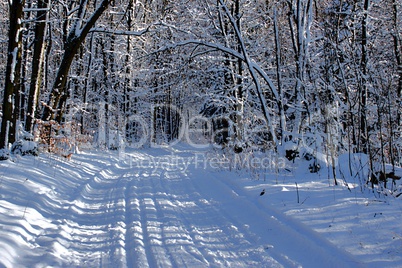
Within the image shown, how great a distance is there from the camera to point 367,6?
1230 centimetres

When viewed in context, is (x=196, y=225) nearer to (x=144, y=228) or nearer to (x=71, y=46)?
(x=144, y=228)

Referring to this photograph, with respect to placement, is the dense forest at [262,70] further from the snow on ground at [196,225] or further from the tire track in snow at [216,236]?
the tire track in snow at [216,236]

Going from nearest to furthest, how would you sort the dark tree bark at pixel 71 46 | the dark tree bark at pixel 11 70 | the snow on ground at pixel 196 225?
the snow on ground at pixel 196 225 → the dark tree bark at pixel 11 70 → the dark tree bark at pixel 71 46

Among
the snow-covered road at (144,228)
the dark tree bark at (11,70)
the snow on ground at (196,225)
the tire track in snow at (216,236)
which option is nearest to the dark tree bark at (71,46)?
the dark tree bark at (11,70)

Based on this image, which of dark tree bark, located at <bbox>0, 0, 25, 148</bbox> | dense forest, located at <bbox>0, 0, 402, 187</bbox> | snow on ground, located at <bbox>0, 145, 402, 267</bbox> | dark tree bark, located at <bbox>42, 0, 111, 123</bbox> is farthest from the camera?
dark tree bark, located at <bbox>42, 0, 111, 123</bbox>

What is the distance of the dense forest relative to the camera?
7230 millimetres

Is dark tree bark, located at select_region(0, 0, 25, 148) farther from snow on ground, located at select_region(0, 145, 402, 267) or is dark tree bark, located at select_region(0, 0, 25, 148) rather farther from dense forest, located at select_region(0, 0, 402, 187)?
snow on ground, located at select_region(0, 145, 402, 267)

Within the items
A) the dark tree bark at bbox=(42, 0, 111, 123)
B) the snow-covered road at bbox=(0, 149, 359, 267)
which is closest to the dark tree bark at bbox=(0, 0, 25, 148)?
the snow-covered road at bbox=(0, 149, 359, 267)

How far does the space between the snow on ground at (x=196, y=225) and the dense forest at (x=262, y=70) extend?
1.50 meters

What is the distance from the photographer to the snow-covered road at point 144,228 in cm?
339

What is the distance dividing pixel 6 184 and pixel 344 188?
644 cm

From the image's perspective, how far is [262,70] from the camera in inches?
379

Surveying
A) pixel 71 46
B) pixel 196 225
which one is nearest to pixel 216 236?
pixel 196 225

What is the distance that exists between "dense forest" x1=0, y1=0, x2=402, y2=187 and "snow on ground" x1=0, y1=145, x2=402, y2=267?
4.91 ft
